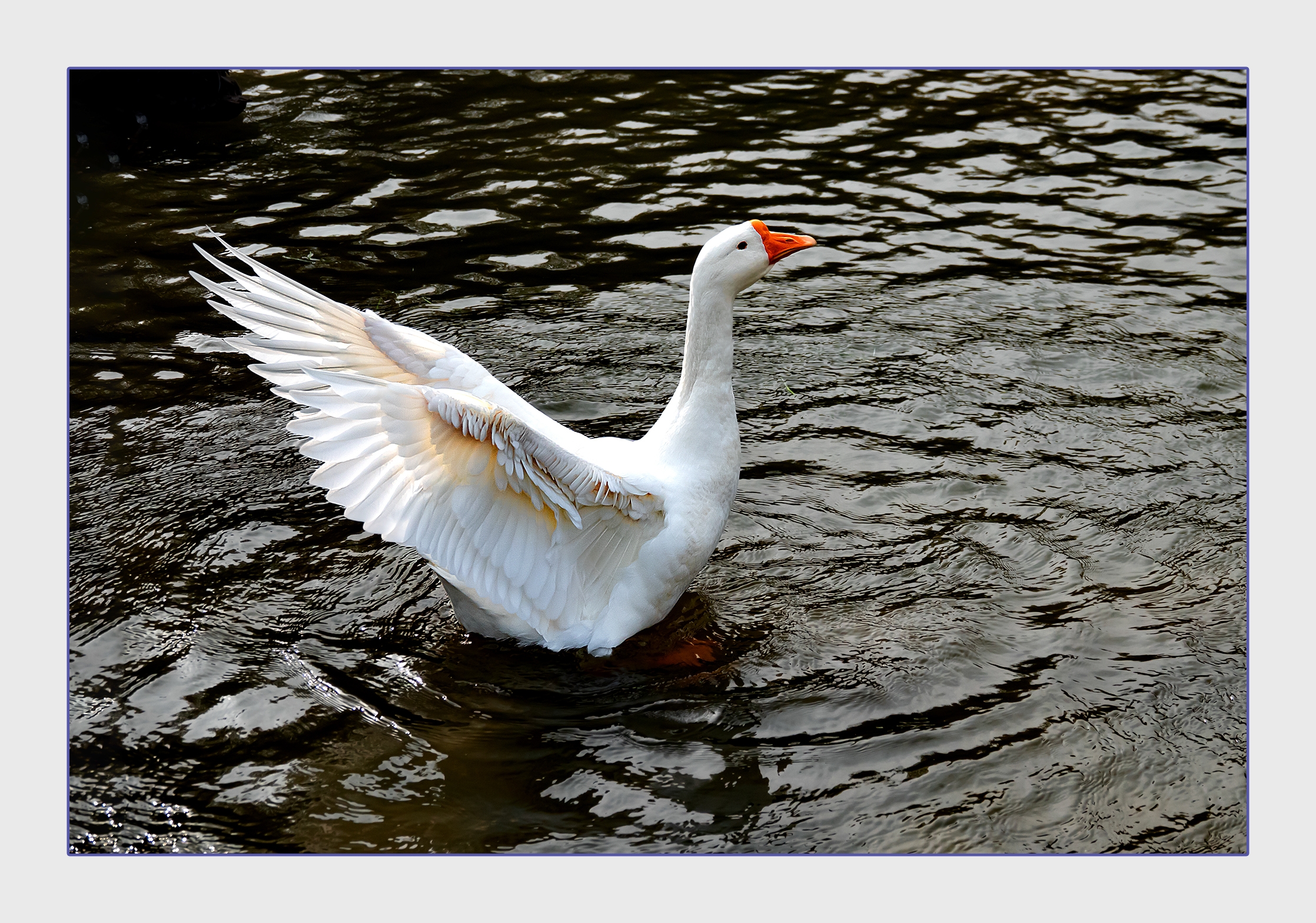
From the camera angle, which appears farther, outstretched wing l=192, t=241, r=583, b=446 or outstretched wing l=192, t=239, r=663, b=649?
outstretched wing l=192, t=241, r=583, b=446

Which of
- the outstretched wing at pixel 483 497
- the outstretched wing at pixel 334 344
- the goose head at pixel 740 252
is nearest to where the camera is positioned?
the outstretched wing at pixel 483 497

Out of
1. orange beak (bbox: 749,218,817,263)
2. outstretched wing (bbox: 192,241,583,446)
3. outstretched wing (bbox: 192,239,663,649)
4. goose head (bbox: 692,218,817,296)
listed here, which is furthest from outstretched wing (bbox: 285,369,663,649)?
orange beak (bbox: 749,218,817,263)

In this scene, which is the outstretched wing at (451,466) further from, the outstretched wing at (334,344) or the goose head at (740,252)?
the goose head at (740,252)

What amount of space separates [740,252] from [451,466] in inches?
70.3

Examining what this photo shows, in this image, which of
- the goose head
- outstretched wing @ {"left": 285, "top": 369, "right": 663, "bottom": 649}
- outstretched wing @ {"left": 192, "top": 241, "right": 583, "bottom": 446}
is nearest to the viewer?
outstretched wing @ {"left": 285, "top": 369, "right": 663, "bottom": 649}

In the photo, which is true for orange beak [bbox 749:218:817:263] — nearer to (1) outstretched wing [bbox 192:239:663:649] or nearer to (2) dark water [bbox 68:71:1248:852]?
(1) outstretched wing [bbox 192:239:663:649]

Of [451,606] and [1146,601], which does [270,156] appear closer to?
[451,606]

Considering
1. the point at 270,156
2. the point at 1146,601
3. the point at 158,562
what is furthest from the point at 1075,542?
the point at 270,156

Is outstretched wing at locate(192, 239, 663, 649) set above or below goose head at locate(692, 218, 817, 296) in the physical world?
below

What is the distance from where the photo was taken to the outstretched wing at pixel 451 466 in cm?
488

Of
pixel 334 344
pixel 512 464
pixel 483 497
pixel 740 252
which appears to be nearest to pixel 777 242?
pixel 740 252

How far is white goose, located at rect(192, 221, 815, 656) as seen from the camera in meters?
4.94

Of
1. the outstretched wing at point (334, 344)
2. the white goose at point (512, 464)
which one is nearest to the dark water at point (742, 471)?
the white goose at point (512, 464)

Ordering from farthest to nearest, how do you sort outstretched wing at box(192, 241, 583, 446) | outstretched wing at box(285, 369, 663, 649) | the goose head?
the goose head → outstretched wing at box(192, 241, 583, 446) → outstretched wing at box(285, 369, 663, 649)
